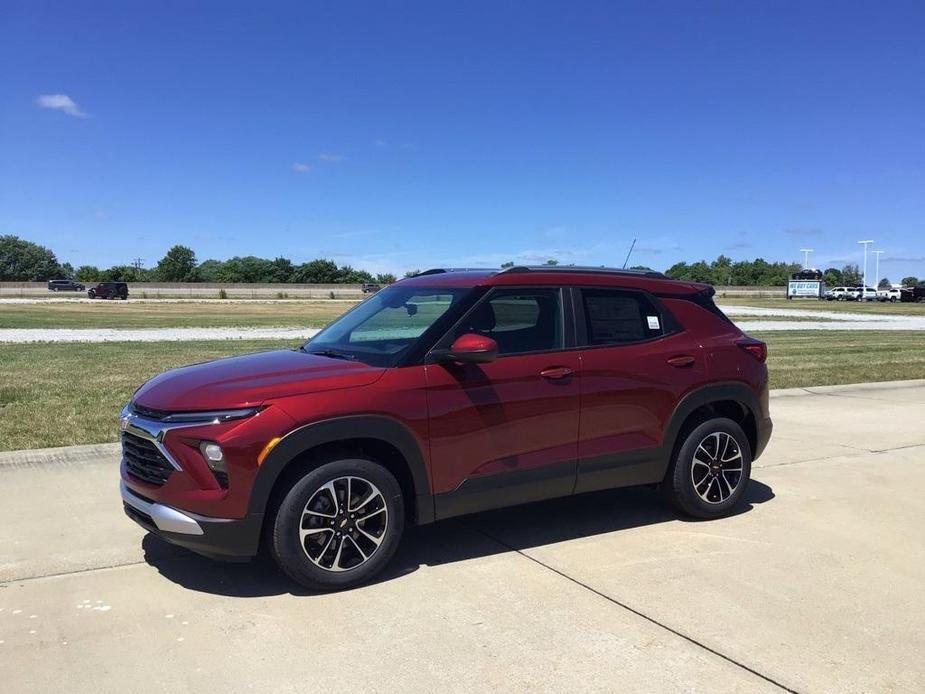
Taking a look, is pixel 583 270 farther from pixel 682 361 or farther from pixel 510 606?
pixel 510 606

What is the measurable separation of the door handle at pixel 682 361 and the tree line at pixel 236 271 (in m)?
112

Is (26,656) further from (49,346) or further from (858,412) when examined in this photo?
(49,346)

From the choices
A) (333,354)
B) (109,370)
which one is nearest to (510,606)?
(333,354)

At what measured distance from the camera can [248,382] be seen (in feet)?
13.7

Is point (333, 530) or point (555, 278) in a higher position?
point (555, 278)

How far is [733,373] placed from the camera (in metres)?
5.57

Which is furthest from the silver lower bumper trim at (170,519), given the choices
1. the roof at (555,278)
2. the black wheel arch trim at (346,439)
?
the roof at (555,278)

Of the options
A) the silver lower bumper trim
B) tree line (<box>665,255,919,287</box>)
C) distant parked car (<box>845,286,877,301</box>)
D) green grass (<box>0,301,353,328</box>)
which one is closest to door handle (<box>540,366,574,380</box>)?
the silver lower bumper trim

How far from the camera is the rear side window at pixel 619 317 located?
5.12 meters

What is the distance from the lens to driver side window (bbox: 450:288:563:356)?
4746mm

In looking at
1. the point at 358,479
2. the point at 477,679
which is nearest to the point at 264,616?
the point at 358,479

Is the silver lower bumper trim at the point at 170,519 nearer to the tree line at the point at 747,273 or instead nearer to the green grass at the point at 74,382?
the green grass at the point at 74,382

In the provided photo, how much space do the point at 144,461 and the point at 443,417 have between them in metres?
1.66

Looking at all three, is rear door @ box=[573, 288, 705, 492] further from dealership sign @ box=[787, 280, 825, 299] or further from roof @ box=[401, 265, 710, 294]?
dealership sign @ box=[787, 280, 825, 299]
